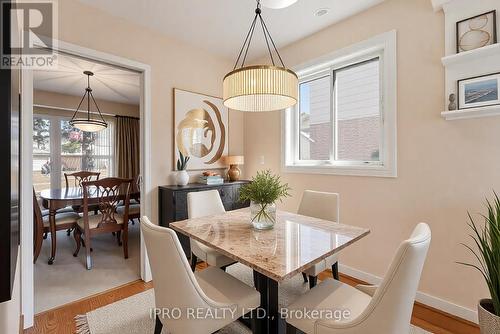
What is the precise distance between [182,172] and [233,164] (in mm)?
769

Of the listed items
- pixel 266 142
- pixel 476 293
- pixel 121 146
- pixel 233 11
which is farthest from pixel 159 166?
pixel 121 146

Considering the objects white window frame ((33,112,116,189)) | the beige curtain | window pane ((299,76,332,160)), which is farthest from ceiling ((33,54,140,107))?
window pane ((299,76,332,160))

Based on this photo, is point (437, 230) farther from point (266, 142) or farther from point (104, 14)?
point (104, 14)

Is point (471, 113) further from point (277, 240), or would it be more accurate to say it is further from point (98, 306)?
point (98, 306)

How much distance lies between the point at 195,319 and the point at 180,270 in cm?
28

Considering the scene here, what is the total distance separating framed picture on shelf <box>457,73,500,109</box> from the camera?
5.47 ft

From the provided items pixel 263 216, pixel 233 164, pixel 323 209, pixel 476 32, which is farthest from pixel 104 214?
pixel 476 32

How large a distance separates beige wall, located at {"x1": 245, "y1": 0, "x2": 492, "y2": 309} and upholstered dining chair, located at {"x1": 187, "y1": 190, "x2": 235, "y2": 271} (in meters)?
1.39

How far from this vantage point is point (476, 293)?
1.79 meters

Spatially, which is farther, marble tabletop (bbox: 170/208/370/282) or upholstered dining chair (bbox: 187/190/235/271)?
upholstered dining chair (bbox: 187/190/235/271)

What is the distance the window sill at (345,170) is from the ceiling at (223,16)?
1.58m

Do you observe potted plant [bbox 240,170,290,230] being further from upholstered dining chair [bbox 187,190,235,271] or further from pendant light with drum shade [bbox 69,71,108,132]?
pendant light with drum shade [bbox 69,71,108,132]

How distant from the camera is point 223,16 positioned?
243cm

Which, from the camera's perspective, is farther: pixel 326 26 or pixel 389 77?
pixel 326 26
